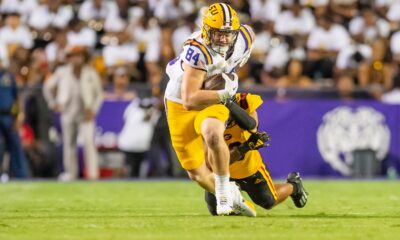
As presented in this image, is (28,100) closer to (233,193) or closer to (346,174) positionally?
(346,174)

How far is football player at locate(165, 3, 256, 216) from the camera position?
8.38 metres

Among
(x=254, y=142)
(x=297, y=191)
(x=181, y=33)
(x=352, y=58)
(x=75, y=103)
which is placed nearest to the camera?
(x=254, y=142)

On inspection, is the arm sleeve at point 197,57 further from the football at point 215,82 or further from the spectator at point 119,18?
the spectator at point 119,18

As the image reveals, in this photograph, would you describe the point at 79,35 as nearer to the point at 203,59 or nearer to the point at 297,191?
the point at 297,191

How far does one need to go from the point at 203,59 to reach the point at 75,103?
8.04 metres

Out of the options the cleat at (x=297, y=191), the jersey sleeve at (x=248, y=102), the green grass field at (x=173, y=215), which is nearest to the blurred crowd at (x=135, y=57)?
the green grass field at (x=173, y=215)

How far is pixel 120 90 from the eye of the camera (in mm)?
16672

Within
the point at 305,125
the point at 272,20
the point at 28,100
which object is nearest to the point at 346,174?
the point at 305,125

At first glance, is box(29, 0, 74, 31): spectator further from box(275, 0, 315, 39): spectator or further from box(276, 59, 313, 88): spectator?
box(276, 59, 313, 88): spectator

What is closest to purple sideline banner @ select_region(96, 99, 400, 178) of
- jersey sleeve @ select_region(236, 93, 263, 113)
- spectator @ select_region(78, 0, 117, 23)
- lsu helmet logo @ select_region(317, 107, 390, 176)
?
lsu helmet logo @ select_region(317, 107, 390, 176)

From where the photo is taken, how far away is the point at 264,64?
17.8 metres

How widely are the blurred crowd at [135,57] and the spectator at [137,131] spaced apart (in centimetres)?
2

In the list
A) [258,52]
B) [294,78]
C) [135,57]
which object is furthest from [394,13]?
[135,57]

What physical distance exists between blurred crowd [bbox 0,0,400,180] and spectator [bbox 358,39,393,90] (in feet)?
0.05
